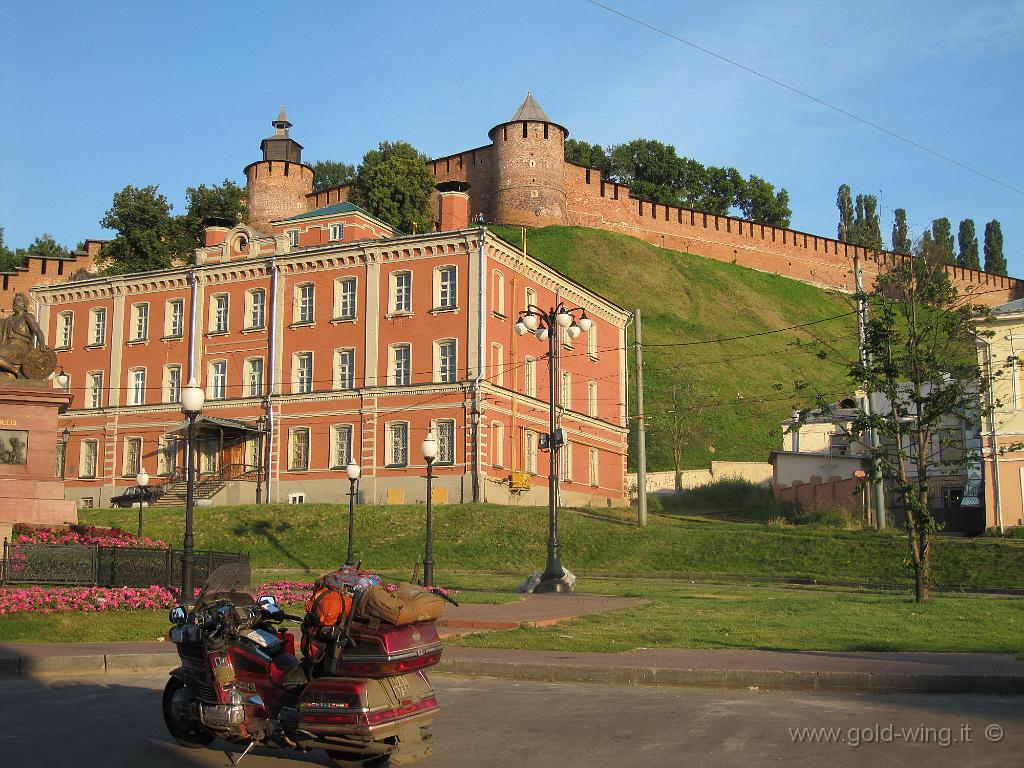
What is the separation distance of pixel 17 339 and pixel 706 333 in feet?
213

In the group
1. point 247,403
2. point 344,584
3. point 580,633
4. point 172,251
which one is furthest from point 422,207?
point 344,584

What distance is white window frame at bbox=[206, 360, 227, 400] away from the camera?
5112 cm

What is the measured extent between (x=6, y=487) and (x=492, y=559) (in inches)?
671

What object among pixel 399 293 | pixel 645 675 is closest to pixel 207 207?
pixel 399 293

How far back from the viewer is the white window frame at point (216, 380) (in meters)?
51.1

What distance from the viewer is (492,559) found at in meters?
35.1

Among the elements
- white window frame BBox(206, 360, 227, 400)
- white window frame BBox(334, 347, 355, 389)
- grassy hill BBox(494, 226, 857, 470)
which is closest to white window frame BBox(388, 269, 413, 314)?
white window frame BBox(334, 347, 355, 389)

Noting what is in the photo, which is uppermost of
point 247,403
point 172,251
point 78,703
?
point 172,251

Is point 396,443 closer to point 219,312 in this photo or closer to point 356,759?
point 219,312

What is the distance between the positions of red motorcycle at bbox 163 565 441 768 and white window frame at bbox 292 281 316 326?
41685 millimetres

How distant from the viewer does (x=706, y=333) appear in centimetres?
8225

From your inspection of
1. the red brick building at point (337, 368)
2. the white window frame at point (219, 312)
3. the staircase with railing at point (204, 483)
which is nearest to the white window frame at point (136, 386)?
the red brick building at point (337, 368)

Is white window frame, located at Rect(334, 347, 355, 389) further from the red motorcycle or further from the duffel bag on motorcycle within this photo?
the duffel bag on motorcycle

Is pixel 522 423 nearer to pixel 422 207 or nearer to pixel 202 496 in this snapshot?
pixel 202 496
